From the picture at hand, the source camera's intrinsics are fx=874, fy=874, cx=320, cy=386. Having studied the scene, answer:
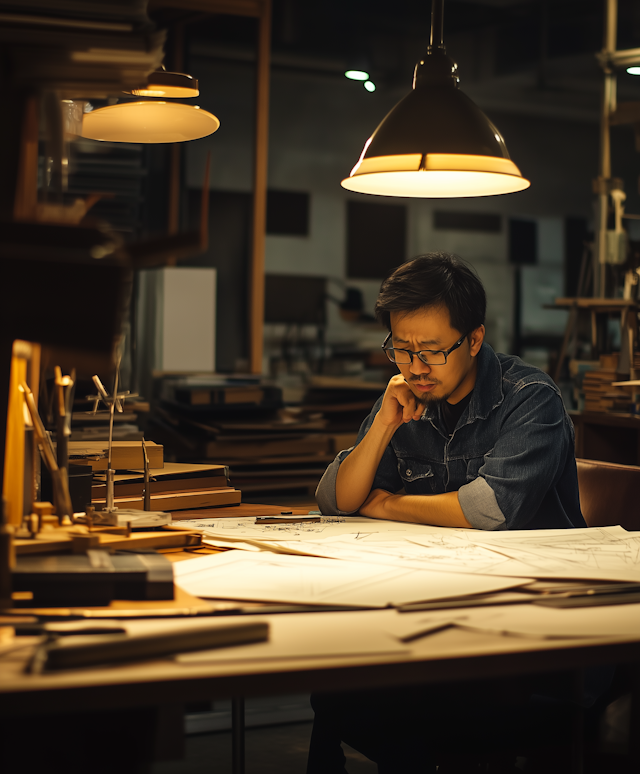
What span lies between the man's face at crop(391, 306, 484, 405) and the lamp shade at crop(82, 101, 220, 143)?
2.07ft

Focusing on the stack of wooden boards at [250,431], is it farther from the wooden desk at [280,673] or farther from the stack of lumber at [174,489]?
the wooden desk at [280,673]

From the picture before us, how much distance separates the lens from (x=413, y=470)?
219 cm

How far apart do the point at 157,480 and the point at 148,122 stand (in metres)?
0.81

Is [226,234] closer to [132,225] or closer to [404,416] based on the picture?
[132,225]

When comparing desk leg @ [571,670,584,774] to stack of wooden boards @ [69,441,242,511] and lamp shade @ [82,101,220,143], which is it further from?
lamp shade @ [82,101,220,143]

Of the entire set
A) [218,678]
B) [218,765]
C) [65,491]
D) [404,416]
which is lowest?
[218,765]

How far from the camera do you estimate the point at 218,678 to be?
905mm

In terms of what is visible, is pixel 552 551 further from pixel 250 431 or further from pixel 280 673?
pixel 250 431

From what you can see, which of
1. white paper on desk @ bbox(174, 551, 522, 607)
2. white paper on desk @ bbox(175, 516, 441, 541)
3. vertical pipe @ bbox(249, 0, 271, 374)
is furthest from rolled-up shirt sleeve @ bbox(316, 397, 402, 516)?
vertical pipe @ bbox(249, 0, 271, 374)

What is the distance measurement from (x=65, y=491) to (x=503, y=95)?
3.79 m

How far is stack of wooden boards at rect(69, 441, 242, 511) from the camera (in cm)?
195

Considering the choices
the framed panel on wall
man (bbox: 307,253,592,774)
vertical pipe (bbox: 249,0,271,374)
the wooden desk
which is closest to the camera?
the wooden desk

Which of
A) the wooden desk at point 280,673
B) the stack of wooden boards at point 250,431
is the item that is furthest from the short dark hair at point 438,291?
the stack of wooden boards at point 250,431

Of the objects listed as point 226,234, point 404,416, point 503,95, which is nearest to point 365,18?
point 503,95
